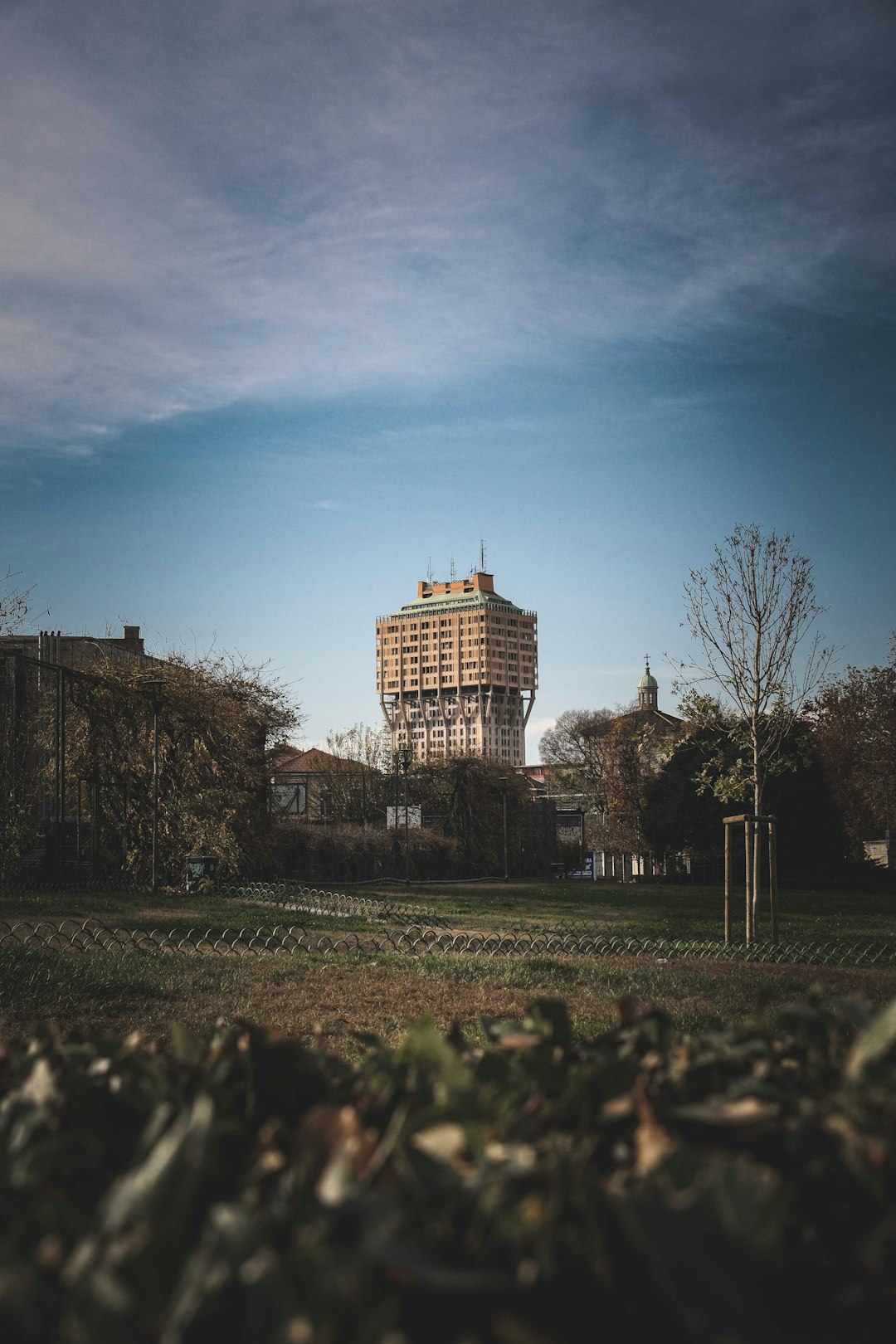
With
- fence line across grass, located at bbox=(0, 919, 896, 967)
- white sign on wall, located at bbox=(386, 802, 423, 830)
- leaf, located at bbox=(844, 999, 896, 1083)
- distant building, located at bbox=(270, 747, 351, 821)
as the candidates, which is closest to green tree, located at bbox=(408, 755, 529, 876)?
white sign on wall, located at bbox=(386, 802, 423, 830)

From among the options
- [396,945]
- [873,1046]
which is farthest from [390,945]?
[873,1046]

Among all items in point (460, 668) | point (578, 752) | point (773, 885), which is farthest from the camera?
point (460, 668)

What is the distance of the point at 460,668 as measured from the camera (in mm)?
144125

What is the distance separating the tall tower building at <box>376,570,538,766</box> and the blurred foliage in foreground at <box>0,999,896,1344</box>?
5411 inches

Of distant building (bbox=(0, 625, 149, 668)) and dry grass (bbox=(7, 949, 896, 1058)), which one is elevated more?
distant building (bbox=(0, 625, 149, 668))

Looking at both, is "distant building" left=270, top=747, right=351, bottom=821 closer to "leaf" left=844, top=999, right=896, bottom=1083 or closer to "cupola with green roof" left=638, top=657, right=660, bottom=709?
"leaf" left=844, top=999, right=896, bottom=1083

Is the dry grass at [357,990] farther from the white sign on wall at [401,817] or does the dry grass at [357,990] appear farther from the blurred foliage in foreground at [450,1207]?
the white sign on wall at [401,817]

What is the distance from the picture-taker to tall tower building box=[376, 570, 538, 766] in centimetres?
14338

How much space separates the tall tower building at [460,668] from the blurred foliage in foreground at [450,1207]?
451 ft

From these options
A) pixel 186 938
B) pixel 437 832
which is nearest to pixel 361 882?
pixel 437 832

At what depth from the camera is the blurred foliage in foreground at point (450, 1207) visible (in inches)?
26.0

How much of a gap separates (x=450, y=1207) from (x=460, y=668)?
470 ft

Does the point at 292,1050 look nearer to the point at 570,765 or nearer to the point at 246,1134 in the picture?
the point at 246,1134

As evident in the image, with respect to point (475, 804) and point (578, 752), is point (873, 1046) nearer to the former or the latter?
point (475, 804)
